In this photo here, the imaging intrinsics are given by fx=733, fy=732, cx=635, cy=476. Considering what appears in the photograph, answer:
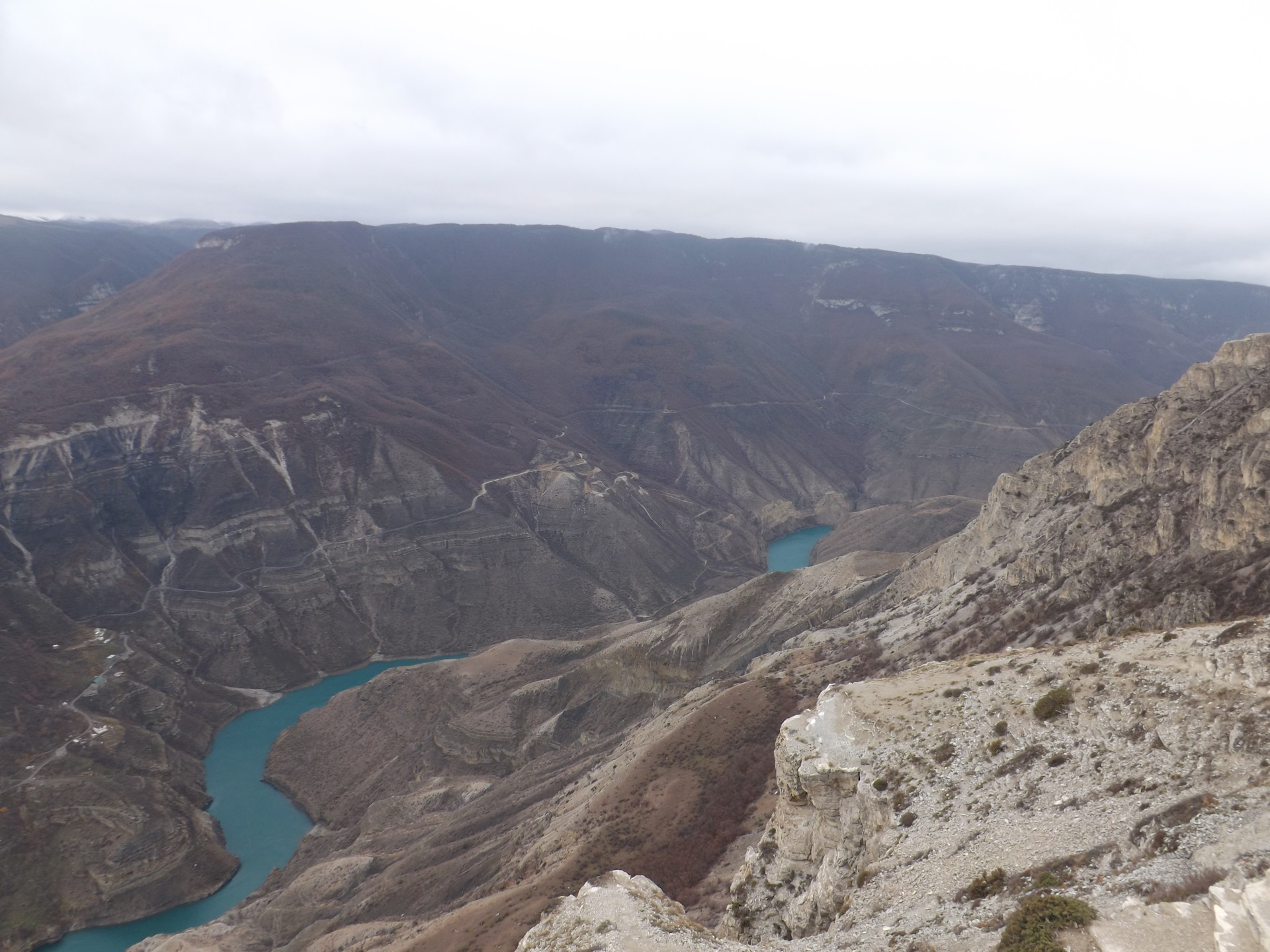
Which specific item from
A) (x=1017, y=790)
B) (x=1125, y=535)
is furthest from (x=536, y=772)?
(x=1017, y=790)

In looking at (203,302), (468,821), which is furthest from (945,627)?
(203,302)

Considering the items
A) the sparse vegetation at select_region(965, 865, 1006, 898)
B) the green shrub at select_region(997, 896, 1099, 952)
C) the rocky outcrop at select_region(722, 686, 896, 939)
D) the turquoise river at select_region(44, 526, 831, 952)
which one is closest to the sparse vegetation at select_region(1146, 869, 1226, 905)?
the green shrub at select_region(997, 896, 1099, 952)

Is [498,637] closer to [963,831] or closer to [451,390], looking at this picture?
[451,390]

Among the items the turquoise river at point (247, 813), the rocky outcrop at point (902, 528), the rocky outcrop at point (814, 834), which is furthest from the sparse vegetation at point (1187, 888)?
the rocky outcrop at point (902, 528)

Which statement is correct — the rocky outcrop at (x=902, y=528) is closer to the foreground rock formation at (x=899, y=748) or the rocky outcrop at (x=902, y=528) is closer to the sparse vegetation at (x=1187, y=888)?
the foreground rock formation at (x=899, y=748)

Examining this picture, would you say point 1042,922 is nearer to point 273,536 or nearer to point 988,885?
point 988,885

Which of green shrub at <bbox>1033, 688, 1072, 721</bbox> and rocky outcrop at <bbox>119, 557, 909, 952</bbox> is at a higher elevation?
green shrub at <bbox>1033, 688, 1072, 721</bbox>

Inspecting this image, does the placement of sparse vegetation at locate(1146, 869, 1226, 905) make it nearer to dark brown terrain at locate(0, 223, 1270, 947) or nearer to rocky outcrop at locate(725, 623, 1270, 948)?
rocky outcrop at locate(725, 623, 1270, 948)
